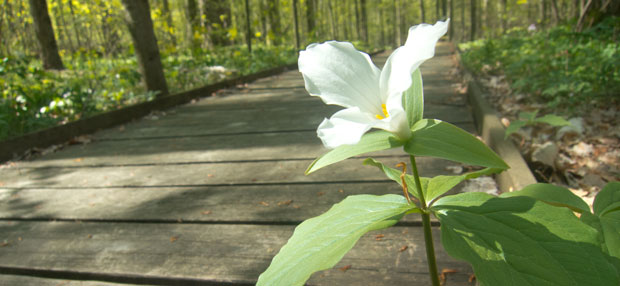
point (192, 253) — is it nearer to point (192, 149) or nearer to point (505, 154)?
point (505, 154)

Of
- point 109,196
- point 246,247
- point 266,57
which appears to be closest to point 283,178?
point 246,247

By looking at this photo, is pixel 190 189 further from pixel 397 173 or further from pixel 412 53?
pixel 412 53

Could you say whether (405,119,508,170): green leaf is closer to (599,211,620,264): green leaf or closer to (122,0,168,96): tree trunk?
(599,211,620,264): green leaf

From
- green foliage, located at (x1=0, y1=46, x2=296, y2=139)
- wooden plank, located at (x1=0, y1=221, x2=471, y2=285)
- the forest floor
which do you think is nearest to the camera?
wooden plank, located at (x1=0, y1=221, x2=471, y2=285)

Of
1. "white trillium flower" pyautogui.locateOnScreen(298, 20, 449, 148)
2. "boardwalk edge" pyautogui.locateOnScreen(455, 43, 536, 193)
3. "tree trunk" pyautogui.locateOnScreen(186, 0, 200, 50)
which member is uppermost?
"tree trunk" pyautogui.locateOnScreen(186, 0, 200, 50)

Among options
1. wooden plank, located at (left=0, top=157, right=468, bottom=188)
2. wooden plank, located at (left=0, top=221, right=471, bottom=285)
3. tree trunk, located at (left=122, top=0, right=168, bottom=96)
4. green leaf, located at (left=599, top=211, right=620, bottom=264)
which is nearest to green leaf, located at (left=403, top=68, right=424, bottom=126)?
green leaf, located at (left=599, top=211, right=620, bottom=264)

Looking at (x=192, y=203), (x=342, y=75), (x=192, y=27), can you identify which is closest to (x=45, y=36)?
(x=192, y=27)
